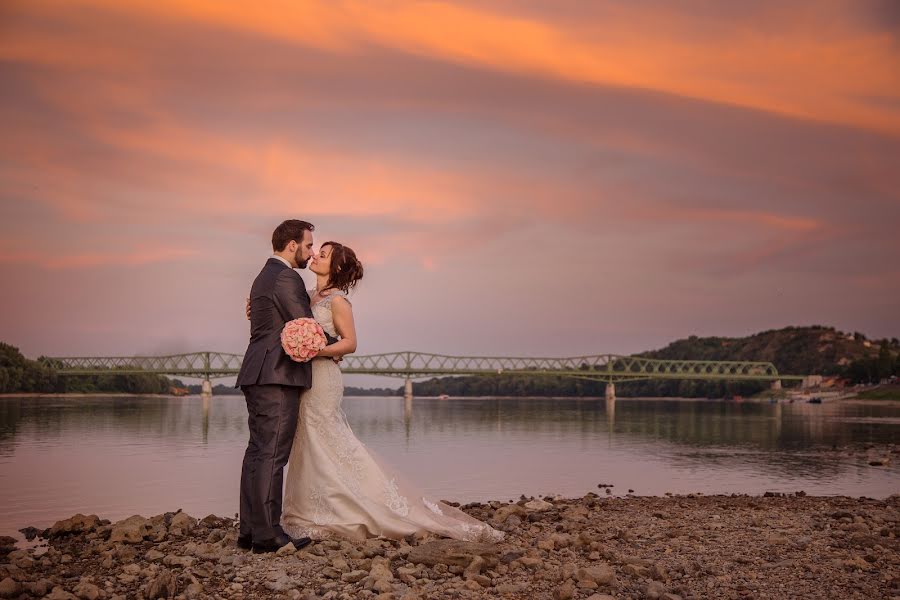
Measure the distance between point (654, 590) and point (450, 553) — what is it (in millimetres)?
2051

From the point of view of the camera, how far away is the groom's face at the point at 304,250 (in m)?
8.80

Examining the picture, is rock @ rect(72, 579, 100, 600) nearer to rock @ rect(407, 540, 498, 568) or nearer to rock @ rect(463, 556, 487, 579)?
rock @ rect(407, 540, 498, 568)

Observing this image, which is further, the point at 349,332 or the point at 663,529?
the point at 663,529

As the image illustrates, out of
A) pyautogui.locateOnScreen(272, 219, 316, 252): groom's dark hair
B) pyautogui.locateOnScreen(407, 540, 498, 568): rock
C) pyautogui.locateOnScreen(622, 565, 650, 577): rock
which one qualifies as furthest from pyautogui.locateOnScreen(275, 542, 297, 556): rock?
pyautogui.locateOnScreen(622, 565, 650, 577): rock

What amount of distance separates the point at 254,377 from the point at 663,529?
20.8 feet

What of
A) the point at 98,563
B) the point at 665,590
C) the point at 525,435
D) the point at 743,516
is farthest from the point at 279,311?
the point at 525,435

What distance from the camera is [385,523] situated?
9.04m

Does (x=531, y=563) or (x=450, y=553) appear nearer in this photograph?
(x=450, y=553)

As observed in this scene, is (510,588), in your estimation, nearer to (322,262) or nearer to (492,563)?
(492,563)

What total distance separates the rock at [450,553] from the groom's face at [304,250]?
3305mm

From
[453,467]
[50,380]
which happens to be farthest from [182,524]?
[50,380]

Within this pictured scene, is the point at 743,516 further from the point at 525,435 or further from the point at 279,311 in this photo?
the point at 525,435

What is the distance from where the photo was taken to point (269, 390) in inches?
339

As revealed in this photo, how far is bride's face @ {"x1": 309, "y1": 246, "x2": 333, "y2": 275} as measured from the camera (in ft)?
29.6
